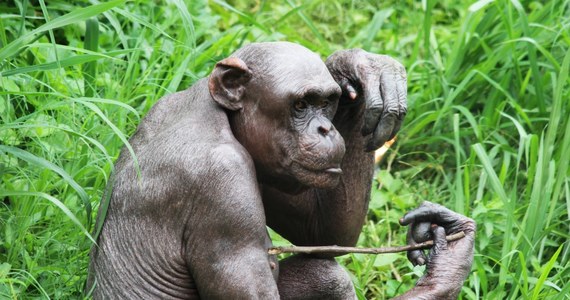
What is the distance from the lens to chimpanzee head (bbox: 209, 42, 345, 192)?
171 inches

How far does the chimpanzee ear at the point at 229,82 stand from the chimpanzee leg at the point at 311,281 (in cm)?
79

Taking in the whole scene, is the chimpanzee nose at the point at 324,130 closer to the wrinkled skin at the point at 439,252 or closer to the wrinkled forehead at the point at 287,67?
the wrinkled forehead at the point at 287,67

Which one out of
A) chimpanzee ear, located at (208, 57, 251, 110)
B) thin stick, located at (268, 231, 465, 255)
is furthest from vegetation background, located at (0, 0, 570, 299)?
thin stick, located at (268, 231, 465, 255)

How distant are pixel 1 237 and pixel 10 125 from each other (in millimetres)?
633

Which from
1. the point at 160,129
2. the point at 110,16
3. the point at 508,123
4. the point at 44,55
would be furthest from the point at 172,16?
the point at 160,129

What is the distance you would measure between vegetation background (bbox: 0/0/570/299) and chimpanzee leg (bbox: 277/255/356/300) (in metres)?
0.79

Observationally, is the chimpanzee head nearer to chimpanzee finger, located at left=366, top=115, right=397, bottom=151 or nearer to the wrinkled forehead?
the wrinkled forehead

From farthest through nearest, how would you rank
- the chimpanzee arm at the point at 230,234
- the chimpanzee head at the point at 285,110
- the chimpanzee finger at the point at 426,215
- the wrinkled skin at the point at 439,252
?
the chimpanzee finger at the point at 426,215 < the wrinkled skin at the point at 439,252 < the chimpanzee head at the point at 285,110 < the chimpanzee arm at the point at 230,234

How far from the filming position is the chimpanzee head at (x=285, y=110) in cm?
434

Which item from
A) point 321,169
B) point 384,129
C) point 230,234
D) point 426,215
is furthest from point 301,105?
point 426,215

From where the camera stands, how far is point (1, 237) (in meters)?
5.25

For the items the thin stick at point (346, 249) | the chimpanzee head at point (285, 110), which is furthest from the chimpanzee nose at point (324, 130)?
the thin stick at point (346, 249)

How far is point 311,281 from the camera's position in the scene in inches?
191

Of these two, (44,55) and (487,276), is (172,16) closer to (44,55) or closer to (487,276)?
(44,55)
